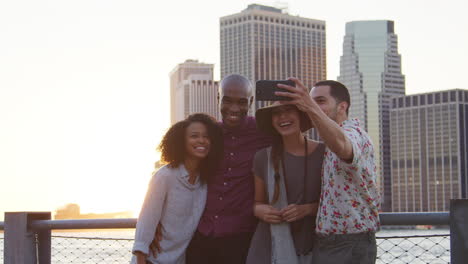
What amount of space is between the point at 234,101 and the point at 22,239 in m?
2.11

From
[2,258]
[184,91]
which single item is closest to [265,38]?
[184,91]

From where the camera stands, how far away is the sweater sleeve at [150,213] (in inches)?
184

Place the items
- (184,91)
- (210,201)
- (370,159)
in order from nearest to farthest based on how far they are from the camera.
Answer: (370,159), (210,201), (184,91)

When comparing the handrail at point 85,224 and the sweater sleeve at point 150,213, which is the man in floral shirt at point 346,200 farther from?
→ the handrail at point 85,224

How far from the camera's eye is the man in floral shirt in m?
4.00

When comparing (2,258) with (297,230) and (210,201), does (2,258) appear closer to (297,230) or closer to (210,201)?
(210,201)

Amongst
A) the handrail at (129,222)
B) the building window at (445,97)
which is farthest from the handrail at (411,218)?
the building window at (445,97)

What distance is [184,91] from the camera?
186000 millimetres

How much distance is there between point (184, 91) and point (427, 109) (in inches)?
2305

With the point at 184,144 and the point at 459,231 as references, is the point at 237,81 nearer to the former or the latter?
the point at 184,144

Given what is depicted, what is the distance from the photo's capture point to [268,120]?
15.0 ft

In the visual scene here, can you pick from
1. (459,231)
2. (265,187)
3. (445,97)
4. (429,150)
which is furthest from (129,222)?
(445,97)

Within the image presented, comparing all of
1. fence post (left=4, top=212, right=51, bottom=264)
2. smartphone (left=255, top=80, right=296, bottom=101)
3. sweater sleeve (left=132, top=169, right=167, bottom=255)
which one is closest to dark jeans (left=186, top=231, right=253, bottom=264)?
sweater sleeve (left=132, top=169, right=167, bottom=255)

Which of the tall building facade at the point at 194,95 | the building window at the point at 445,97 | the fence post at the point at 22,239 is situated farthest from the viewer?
the tall building facade at the point at 194,95
